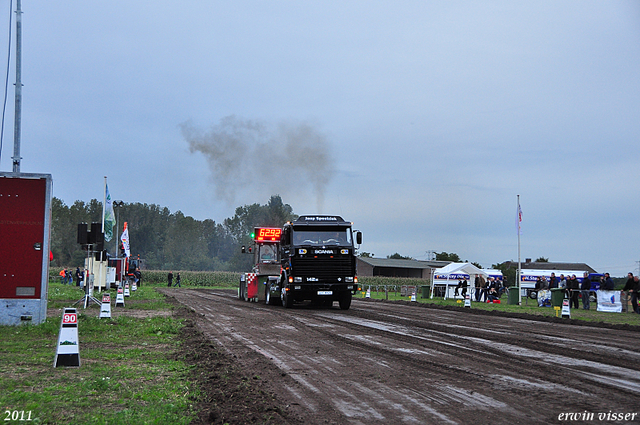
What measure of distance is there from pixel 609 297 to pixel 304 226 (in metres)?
15.1

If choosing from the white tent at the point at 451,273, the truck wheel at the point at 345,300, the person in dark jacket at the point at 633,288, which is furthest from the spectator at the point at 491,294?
the truck wheel at the point at 345,300

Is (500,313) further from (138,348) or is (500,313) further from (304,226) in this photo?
(138,348)

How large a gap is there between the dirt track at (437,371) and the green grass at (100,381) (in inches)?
46.4

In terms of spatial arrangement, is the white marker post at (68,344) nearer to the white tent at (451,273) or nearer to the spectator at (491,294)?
the spectator at (491,294)

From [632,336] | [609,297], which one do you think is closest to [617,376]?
[632,336]

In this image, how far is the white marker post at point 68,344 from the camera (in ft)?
27.9

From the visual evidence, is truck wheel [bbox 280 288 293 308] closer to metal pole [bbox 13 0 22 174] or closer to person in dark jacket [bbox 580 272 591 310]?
metal pole [bbox 13 0 22 174]

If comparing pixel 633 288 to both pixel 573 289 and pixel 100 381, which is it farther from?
pixel 100 381

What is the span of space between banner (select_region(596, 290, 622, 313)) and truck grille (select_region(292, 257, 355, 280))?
12903mm

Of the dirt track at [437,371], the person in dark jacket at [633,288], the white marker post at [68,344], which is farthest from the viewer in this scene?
the person in dark jacket at [633,288]

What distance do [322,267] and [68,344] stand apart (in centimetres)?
1468

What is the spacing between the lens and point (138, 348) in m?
10.8

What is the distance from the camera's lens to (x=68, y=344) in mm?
8625

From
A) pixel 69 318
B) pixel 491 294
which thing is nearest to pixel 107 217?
pixel 69 318
